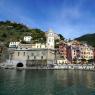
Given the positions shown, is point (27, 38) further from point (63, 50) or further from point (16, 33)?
point (63, 50)

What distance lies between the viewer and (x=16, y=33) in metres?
137

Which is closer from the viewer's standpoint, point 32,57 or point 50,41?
point 32,57

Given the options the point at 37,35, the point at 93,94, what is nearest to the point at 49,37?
the point at 37,35

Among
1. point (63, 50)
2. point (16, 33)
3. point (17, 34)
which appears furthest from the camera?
point (16, 33)

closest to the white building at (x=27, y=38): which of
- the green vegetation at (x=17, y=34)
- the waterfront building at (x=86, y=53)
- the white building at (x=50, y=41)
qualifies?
the green vegetation at (x=17, y=34)

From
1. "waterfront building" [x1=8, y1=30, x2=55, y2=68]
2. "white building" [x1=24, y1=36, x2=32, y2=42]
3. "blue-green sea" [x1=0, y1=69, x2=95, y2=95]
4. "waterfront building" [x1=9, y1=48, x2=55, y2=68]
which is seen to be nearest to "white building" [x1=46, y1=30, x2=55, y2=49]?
"waterfront building" [x1=8, y1=30, x2=55, y2=68]

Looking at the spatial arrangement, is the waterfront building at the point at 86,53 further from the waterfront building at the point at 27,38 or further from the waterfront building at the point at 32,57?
the waterfront building at the point at 27,38

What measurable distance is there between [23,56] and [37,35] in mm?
34987

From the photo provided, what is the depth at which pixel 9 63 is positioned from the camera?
323 ft

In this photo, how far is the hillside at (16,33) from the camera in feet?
413

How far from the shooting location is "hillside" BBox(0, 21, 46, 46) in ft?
413

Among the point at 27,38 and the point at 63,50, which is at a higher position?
the point at 27,38

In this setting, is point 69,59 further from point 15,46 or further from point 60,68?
point 15,46

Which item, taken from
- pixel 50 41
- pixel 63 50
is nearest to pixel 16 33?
pixel 50 41
